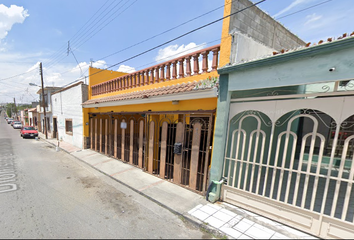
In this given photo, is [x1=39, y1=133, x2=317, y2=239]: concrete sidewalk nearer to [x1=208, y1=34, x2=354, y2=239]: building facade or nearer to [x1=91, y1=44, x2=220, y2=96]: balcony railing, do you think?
[x1=208, y1=34, x2=354, y2=239]: building facade

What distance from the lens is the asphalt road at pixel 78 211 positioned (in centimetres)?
289

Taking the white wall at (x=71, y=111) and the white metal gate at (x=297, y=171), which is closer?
the white metal gate at (x=297, y=171)

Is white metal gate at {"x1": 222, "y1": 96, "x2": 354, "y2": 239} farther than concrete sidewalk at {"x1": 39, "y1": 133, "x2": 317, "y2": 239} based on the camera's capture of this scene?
No

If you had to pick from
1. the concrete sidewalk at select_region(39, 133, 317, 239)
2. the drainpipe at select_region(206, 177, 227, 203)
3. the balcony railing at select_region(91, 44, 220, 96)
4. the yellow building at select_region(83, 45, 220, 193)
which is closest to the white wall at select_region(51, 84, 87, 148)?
the yellow building at select_region(83, 45, 220, 193)

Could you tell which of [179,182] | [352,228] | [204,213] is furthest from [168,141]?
[352,228]

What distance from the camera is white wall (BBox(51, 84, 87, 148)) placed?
31.8 feet

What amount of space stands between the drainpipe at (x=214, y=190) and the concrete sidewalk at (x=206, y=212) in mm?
124

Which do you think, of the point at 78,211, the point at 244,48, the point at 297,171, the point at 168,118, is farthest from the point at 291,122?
the point at 78,211

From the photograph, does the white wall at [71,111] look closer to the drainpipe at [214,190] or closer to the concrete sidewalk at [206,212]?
the concrete sidewalk at [206,212]

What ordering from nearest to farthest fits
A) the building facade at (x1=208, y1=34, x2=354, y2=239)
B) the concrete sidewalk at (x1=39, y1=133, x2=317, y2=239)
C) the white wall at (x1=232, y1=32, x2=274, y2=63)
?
the building facade at (x1=208, y1=34, x2=354, y2=239) → the concrete sidewalk at (x1=39, y1=133, x2=317, y2=239) → the white wall at (x1=232, y1=32, x2=274, y2=63)

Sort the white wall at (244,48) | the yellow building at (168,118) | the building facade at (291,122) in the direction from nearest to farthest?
1. the building facade at (291,122)
2. the white wall at (244,48)
3. the yellow building at (168,118)

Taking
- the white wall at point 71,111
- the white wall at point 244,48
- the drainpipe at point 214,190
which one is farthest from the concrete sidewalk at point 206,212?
the white wall at point 71,111

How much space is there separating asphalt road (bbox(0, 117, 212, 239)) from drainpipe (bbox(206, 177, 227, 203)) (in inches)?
35.7

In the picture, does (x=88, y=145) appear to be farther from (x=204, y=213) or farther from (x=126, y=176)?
(x=204, y=213)
